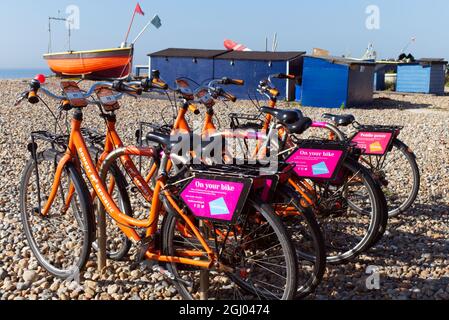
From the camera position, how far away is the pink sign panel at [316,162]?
11.5 ft

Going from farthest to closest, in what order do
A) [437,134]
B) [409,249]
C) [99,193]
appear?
[437,134]
[409,249]
[99,193]

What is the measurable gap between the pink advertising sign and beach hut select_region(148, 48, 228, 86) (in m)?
14.8

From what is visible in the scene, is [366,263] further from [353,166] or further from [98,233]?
[98,233]

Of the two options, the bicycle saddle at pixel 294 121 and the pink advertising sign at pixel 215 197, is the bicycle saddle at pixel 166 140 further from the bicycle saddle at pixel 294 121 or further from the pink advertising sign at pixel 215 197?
the bicycle saddle at pixel 294 121

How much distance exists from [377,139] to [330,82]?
11331mm

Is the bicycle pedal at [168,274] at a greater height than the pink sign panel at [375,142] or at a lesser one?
lesser

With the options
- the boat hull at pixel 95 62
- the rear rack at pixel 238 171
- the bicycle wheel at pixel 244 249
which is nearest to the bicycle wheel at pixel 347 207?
the bicycle wheel at pixel 244 249

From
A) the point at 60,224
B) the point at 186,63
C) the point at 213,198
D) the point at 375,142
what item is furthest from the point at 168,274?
the point at 186,63

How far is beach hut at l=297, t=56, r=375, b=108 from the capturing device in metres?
15.3

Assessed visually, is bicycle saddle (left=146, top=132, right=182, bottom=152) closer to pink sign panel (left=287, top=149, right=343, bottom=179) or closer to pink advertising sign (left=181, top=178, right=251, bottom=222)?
pink advertising sign (left=181, top=178, right=251, bottom=222)

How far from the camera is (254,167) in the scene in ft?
8.98

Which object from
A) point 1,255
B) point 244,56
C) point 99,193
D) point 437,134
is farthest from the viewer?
point 244,56

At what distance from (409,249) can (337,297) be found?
1086 mm

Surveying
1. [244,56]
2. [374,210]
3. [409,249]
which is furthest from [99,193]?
[244,56]
